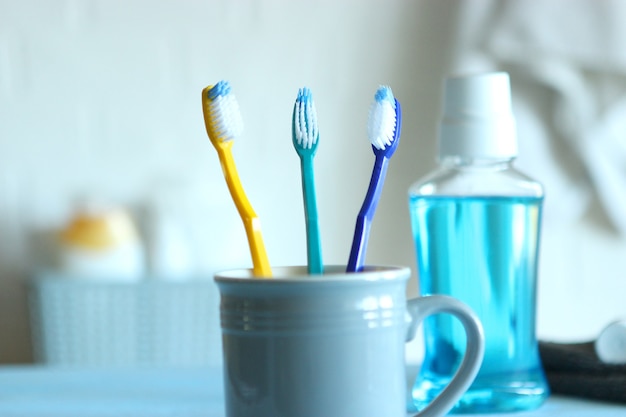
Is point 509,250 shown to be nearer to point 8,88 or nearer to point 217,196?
point 217,196

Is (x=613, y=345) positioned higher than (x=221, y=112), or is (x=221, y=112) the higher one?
(x=221, y=112)

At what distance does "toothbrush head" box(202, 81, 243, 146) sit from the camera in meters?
0.34

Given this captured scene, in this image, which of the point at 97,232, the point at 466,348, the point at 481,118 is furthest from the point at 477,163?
the point at 97,232

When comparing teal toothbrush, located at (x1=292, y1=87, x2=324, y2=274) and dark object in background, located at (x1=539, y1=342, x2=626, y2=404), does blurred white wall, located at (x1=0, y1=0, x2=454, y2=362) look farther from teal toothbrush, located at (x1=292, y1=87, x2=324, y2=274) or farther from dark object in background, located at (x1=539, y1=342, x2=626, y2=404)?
teal toothbrush, located at (x1=292, y1=87, x2=324, y2=274)

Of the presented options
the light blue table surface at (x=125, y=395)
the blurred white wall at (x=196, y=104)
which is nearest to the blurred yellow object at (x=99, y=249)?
the blurred white wall at (x=196, y=104)

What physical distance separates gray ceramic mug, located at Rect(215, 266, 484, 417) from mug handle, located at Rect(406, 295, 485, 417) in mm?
18

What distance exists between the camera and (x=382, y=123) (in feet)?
1.14

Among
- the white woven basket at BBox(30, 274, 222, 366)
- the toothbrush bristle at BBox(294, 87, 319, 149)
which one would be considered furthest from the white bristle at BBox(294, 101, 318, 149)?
the white woven basket at BBox(30, 274, 222, 366)

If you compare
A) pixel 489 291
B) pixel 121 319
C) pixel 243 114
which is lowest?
pixel 121 319

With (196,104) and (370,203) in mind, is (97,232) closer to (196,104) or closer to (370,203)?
(196,104)

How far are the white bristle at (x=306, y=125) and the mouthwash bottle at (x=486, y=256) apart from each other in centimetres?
14

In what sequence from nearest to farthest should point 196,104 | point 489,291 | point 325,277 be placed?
point 325,277 < point 489,291 < point 196,104

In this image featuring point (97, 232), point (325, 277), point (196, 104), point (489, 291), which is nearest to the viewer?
point (325, 277)

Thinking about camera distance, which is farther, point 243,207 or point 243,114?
point 243,114
